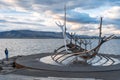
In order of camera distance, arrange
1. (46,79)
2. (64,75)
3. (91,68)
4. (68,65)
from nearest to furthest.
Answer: (46,79) < (64,75) < (91,68) < (68,65)

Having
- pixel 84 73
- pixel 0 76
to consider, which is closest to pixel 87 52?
pixel 84 73

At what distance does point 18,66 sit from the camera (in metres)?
28.7

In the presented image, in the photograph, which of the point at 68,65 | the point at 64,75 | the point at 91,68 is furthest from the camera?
the point at 68,65

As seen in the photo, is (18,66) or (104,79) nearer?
(104,79)

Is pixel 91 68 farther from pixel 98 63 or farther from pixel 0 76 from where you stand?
pixel 0 76

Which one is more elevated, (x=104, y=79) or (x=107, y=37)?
(x=107, y=37)

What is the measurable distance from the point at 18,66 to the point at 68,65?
4.48 metres

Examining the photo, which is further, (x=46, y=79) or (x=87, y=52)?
(x=87, y=52)

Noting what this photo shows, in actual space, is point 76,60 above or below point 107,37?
below

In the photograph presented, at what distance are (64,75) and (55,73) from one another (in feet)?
3.33

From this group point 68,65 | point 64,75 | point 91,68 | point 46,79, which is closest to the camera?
point 46,79

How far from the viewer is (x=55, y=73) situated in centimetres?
2398

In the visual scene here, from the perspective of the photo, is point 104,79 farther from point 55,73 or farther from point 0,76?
point 0,76

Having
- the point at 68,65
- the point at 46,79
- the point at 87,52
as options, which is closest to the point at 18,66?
the point at 68,65
